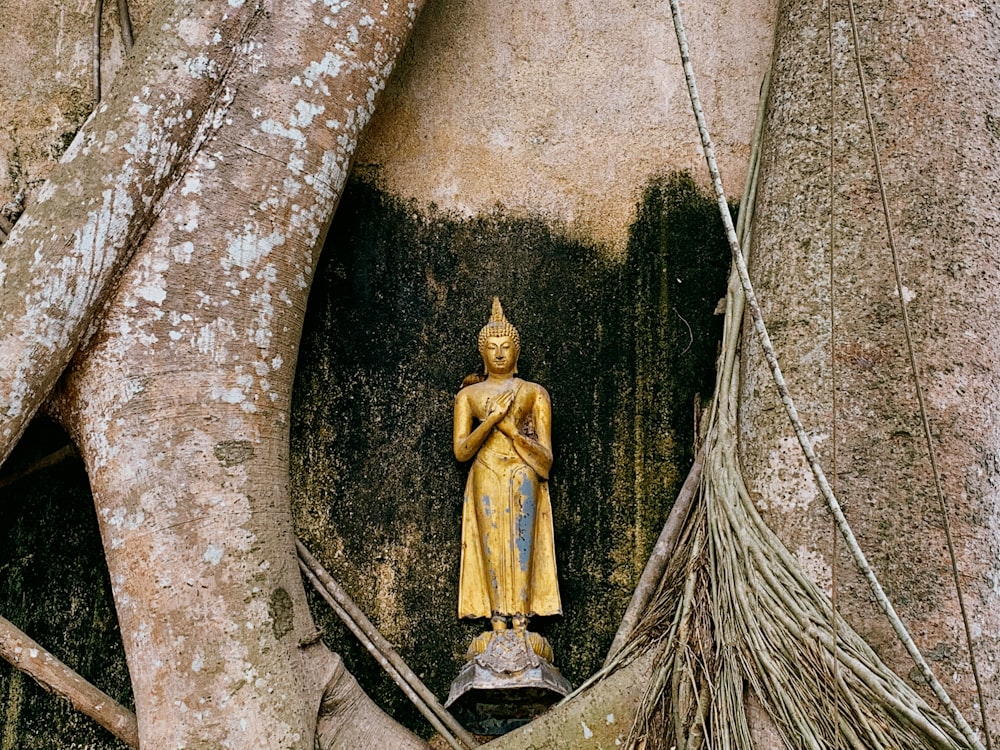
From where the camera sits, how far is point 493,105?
155 inches

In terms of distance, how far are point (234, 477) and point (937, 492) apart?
1740 millimetres

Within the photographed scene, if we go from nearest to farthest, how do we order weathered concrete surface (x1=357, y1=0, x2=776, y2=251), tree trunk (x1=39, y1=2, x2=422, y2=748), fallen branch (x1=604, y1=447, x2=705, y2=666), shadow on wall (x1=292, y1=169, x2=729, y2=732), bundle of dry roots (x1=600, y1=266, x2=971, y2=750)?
bundle of dry roots (x1=600, y1=266, x2=971, y2=750)
tree trunk (x1=39, y1=2, x2=422, y2=748)
fallen branch (x1=604, y1=447, x2=705, y2=666)
shadow on wall (x1=292, y1=169, x2=729, y2=732)
weathered concrete surface (x1=357, y1=0, x2=776, y2=251)

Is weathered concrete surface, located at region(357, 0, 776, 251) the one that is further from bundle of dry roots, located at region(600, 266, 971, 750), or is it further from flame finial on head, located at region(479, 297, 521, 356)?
bundle of dry roots, located at region(600, 266, 971, 750)

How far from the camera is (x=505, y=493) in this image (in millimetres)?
3393

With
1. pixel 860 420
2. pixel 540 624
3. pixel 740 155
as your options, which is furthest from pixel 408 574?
pixel 740 155

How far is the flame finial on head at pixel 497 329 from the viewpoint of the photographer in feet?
11.6

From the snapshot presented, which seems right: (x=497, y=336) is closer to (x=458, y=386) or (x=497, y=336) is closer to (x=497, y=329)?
(x=497, y=329)

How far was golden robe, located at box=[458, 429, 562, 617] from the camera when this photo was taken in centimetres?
335

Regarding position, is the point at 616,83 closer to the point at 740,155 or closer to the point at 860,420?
the point at 740,155

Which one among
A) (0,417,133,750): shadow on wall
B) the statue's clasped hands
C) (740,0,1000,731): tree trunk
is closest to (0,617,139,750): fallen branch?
(0,417,133,750): shadow on wall

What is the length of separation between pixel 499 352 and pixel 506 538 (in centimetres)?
55

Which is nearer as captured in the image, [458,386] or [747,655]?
[747,655]

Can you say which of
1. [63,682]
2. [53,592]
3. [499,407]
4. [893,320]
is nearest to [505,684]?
[499,407]

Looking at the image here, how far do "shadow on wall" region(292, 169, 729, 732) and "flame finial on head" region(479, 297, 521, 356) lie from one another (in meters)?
0.16
